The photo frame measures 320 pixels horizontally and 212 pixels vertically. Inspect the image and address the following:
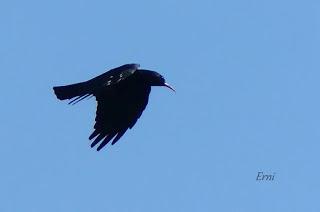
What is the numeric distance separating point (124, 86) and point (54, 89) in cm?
127

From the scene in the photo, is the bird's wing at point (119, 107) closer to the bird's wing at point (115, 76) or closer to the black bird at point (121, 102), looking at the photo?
the black bird at point (121, 102)

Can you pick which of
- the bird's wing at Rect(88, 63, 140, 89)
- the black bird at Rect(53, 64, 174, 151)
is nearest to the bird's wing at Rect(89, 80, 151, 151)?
the black bird at Rect(53, 64, 174, 151)

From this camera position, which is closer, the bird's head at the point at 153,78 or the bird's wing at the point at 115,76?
the bird's wing at the point at 115,76

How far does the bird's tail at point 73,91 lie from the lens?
14352 millimetres

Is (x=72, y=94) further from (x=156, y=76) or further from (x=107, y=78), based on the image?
(x=156, y=76)

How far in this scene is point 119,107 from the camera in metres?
15.9

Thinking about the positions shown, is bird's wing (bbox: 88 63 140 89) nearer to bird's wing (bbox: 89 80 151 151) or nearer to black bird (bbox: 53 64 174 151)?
black bird (bbox: 53 64 174 151)

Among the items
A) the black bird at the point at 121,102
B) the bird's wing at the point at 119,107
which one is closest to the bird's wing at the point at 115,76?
the black bird at the point at 121,102

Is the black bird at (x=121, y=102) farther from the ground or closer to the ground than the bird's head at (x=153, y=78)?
closer to the ground

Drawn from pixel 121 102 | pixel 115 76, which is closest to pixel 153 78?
pixel 121 102

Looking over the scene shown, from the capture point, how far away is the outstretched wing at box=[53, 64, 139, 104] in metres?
14.4

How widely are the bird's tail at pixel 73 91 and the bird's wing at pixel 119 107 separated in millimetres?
842

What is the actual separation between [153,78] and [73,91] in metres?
1.99

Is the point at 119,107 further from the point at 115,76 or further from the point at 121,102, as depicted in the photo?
the point at 115,76
